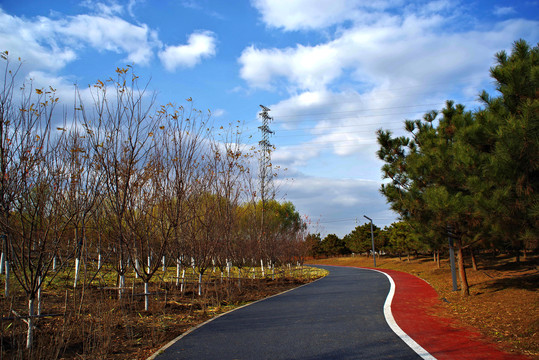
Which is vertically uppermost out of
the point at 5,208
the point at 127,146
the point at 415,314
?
the point at 127,146

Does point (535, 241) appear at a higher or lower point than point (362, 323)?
higher

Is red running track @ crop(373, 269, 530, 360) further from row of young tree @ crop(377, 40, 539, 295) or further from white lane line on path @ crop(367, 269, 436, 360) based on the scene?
row of young tree @ crop(377, 40, 539, 295)

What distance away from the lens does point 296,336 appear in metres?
7.27

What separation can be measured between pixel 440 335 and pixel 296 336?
9.06 feet

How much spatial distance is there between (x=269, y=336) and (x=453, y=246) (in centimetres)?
831

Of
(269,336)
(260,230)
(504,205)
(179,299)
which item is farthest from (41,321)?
(260,230)

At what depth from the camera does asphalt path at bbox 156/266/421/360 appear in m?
6.00

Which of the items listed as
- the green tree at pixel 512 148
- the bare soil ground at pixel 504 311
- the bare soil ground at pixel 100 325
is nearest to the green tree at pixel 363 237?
the bare soil ground at pixel 504 311

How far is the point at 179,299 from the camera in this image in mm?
12898

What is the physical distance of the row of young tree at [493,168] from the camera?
259 inches

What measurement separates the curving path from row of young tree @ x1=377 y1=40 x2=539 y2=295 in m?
2.34

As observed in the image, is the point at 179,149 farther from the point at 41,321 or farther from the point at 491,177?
the point at 491,177

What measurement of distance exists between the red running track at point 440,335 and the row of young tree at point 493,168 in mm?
1989

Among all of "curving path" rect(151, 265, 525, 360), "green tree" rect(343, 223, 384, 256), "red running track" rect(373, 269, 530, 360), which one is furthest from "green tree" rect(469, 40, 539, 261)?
"green tree" rect(343, 223, 384, 256)
